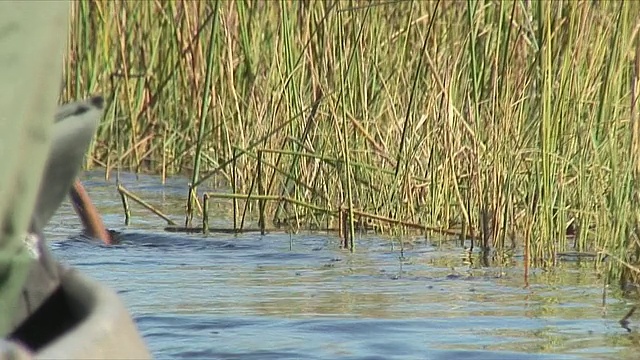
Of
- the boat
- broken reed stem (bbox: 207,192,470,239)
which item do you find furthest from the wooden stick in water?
the boat

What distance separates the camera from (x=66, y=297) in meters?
2.58

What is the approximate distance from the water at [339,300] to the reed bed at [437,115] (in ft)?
0.50

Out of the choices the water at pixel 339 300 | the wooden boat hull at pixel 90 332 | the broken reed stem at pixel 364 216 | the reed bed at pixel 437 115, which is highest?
the reed bed at pixel 437 115

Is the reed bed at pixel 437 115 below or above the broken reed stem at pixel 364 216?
above

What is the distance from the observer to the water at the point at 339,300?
141 inches

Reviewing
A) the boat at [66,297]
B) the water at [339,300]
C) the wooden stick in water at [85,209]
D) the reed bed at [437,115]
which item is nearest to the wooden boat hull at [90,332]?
the boat at [66,297]

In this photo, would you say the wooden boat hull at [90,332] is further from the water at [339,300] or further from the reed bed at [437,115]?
the reed bed at [437,115]

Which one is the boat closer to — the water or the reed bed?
the water

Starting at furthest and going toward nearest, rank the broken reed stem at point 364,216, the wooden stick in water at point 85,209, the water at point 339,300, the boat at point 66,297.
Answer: the broken reed stem at point 364,216, the wooden stick in water at point 85,209, the water at point 339,300, the boat at point 66,297

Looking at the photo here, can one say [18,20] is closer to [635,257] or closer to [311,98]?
[635,257]

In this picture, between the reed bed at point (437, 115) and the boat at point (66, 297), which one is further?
the reed bed at point (437, 115)

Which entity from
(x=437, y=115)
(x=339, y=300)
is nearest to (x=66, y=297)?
(x=339, y=300)

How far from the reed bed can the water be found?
153 mm

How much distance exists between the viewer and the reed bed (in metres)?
4.68
